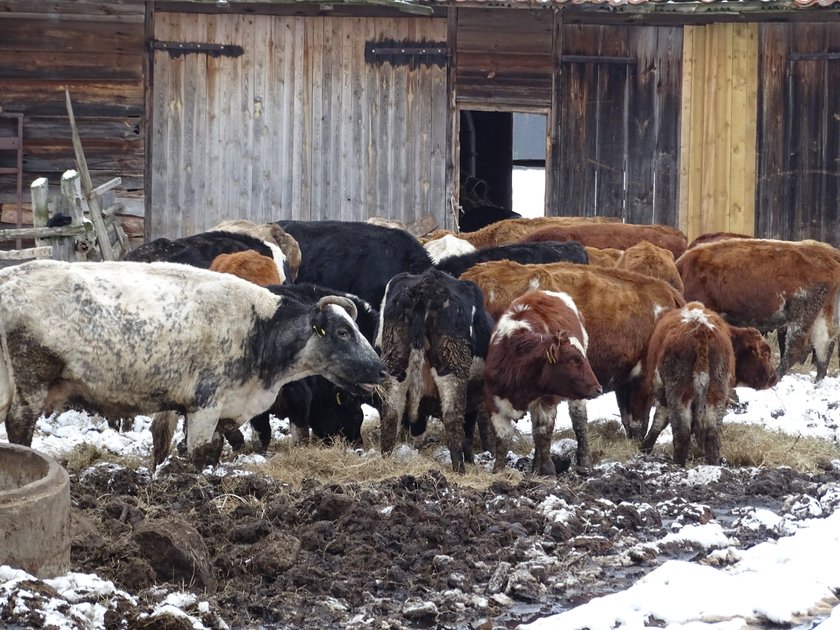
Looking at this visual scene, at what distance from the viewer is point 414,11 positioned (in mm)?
17984

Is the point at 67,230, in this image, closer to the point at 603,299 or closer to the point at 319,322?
the point at 319,322

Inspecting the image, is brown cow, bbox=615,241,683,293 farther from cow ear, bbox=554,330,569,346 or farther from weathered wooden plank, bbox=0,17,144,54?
weathered wooden plank, bbox=0,17,144,54

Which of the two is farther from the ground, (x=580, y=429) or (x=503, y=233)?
(x=503, y=233)

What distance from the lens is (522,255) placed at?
13.8m

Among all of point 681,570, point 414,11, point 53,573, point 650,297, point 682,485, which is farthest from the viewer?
point 414,11

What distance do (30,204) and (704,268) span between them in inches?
336

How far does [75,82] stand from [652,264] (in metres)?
8.09

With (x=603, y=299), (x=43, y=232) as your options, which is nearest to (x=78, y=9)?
(x=43, y=232)

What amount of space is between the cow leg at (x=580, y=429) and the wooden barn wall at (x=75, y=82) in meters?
8.89

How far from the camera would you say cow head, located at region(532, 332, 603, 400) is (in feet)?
34.6

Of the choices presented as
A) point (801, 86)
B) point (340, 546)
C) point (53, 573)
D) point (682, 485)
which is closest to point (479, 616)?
point (340, 546)

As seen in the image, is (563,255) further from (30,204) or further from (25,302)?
(30,204)

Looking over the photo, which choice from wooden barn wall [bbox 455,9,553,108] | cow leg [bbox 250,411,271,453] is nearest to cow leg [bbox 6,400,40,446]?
cow leg [bbox 250,411,271,453]

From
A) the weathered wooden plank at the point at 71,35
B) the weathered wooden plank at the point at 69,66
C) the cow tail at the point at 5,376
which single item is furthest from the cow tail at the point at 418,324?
the weathered wooden plank at the point at 71,35
